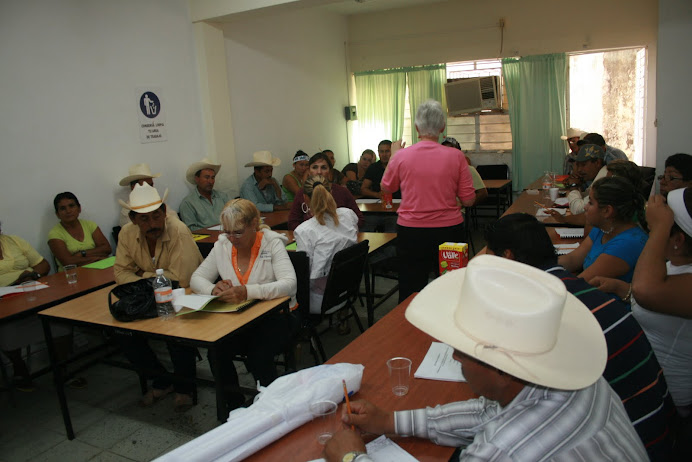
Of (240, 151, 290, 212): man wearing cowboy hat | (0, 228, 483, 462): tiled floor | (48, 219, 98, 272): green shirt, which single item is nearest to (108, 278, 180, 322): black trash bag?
(0, 228, 483, 462): tiled floor

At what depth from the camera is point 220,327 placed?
244 centimetres

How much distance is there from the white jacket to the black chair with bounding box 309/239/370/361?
327 mm

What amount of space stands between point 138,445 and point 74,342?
1944 mm

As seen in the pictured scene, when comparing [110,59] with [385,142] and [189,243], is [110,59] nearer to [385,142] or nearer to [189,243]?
[189,243]

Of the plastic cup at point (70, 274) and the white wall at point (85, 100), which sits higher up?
the white wall at point (85, 100)

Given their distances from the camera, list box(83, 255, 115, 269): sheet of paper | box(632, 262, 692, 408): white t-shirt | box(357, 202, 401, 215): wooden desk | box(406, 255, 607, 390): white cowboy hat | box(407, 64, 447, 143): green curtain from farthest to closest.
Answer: box(407, 64, 447, 143): green curtain < box(357, 202, 401, 215): wooden desk < box(83, 255, 115, 269): sheet of paper < box(632, 262, 692, 408): white t-shirt < box(406, 255, 607, 390): white cowboy hat

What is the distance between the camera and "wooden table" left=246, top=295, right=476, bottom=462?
1420mm

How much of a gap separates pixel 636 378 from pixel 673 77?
588cm

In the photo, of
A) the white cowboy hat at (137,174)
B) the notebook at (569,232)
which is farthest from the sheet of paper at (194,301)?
the white cowboy hat at (137,174)

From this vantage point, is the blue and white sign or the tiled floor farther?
the blue and white sign

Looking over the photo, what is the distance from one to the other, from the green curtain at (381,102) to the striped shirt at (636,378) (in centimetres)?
826

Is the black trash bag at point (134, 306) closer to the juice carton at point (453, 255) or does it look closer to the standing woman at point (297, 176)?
the juice carton at point (453, 255)

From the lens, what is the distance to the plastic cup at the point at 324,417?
147cm

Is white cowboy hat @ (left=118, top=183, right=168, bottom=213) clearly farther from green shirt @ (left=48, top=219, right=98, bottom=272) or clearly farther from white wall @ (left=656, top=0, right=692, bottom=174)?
white wall @ (left=656, top=0, right=692, bottom=174)
